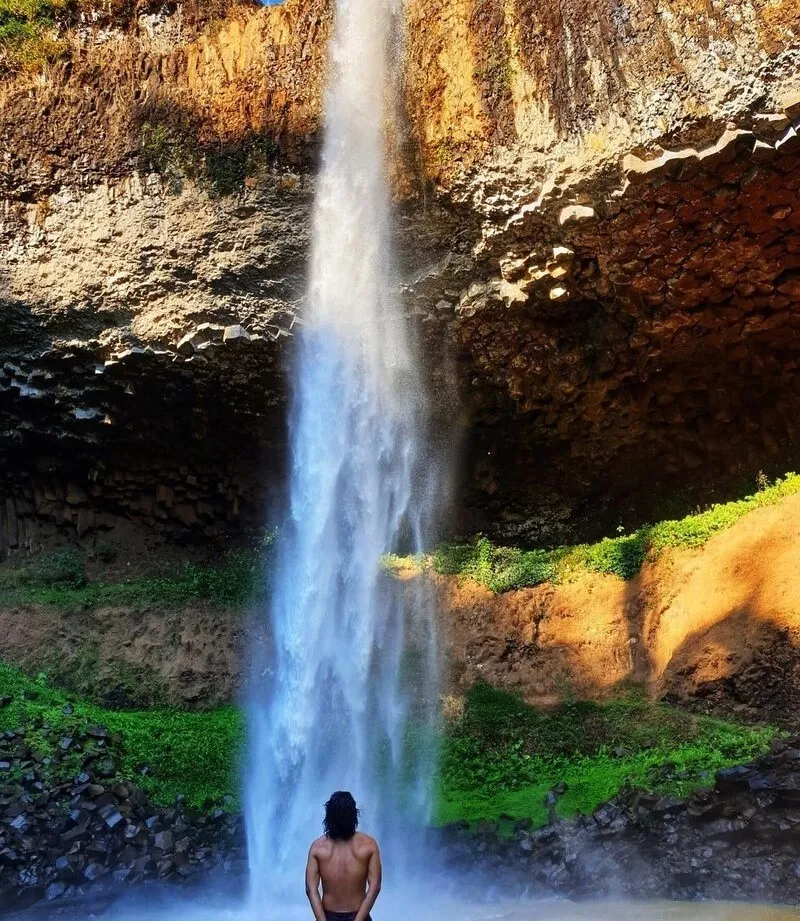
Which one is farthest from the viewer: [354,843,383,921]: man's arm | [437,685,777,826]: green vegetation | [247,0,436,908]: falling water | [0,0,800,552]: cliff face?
[247,0,436,908]: falling water

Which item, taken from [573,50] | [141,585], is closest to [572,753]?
[141,585]

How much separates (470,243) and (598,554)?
5611 millimetres

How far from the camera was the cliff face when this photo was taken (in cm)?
1105

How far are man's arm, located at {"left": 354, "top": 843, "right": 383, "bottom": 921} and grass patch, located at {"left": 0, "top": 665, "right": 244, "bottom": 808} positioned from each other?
717 centimetres

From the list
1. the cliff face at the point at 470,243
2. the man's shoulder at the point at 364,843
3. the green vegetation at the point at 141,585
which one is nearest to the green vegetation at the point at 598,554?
the cliff face at the point at 470,243

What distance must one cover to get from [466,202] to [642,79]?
2.96 metres

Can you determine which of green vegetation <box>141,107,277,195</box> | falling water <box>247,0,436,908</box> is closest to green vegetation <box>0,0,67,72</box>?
green vegetation <box>141,107,277,195</box>

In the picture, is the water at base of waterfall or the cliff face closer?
the water at base of waterfall

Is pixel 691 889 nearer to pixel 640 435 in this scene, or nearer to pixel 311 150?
pixel 640 435

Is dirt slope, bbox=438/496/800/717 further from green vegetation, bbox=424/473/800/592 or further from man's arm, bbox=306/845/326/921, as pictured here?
man's arm, bbox=306/845/326/921

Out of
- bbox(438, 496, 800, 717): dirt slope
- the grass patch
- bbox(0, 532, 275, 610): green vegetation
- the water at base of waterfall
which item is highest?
bbox(0, 532, 275, 610): green vegetation

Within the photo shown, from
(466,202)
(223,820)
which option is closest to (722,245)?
(466,202)

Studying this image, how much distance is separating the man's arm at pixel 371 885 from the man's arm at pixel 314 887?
0.18 metres

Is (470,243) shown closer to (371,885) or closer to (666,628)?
(666,628)
